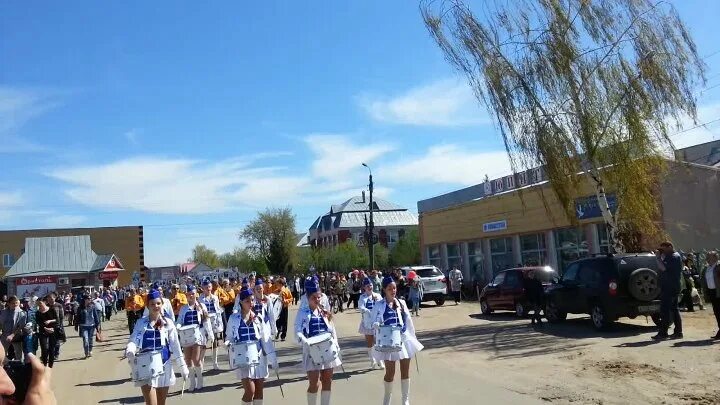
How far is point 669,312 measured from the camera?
13.5m

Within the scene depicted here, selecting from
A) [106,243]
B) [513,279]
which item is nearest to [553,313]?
[513,279]

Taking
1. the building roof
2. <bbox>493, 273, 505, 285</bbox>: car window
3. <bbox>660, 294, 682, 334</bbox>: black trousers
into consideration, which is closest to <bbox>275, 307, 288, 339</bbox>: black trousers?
<bbox>493, 273, 505, 285</bbox>: car window

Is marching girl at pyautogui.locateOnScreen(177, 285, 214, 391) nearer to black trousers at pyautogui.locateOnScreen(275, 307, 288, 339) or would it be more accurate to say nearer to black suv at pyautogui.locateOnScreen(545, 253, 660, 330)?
black trousers at pyautogui.locateOnScreen(275, 307, 288, 339)

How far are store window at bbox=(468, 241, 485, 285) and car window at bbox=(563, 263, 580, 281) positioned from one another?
20700 mm

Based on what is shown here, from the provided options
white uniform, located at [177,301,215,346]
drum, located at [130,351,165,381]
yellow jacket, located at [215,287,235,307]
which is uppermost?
yellow jacket, located at [215,287,235,307]

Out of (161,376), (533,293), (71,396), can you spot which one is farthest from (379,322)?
(533,293)

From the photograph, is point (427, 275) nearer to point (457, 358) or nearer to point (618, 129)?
point (618, 129)

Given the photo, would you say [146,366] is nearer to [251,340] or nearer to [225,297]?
[251,340]

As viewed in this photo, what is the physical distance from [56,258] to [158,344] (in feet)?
181

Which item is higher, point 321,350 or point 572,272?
point 572,272

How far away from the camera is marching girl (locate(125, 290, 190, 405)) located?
311 inches

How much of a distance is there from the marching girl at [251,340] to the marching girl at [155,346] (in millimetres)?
716

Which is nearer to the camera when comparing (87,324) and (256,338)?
(256,338)

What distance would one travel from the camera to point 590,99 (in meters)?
17.2
